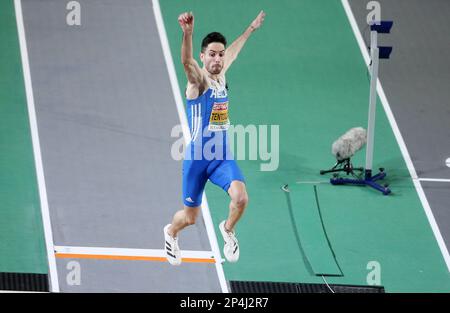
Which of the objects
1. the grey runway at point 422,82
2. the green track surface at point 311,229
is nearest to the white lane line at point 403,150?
the grey runway at point 422,82

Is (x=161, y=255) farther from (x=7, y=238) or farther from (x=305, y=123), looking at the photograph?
(x=305, y=123)

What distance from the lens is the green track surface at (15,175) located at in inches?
548

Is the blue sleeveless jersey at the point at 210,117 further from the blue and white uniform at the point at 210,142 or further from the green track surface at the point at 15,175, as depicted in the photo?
the green track surface at the point at 15,175

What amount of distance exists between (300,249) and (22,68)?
5.86 meters

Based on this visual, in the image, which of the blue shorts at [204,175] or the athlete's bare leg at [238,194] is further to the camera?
the blue shorts at [204,175]

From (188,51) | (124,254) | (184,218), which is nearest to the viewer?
(188,51)

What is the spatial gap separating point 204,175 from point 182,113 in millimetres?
4750

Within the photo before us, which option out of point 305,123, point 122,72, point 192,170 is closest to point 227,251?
point 192,170

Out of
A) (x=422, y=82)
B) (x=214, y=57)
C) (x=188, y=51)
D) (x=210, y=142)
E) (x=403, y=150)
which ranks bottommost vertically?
(x=403, y=150)

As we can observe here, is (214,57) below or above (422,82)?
above

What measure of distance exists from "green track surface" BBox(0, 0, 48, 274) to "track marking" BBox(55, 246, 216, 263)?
0.30m

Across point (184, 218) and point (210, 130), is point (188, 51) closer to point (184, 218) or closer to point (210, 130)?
point (210, 130)

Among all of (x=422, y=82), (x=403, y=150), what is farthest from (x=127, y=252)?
Result: (x=422, y=82)

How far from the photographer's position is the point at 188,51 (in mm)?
11109
